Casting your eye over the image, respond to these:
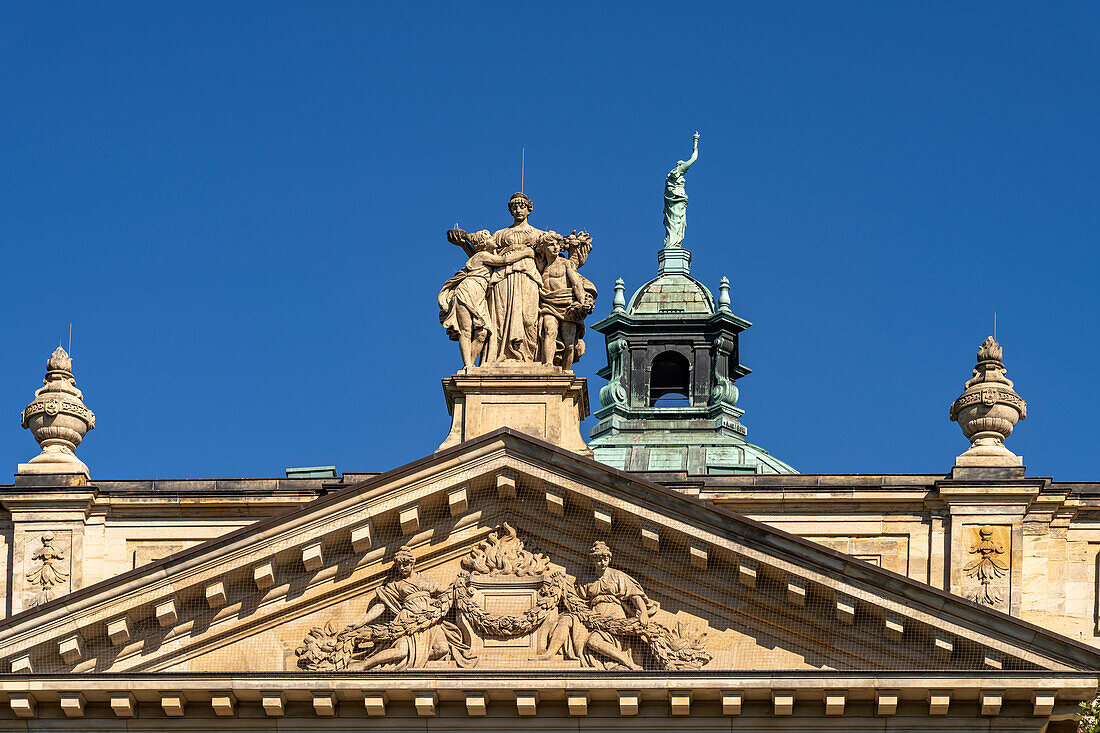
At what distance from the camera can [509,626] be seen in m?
39.5

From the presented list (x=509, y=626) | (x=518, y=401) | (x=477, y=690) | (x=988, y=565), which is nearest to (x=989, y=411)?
(x=988, y=565)

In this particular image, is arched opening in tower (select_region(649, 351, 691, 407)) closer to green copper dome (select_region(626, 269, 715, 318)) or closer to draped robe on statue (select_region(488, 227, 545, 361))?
green copper dome (select_region(626, 269, 715, 318))

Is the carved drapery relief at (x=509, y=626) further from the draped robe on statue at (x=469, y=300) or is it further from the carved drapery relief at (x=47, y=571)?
the carved drapery relief at (x=47, y=571)

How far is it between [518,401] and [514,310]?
4.70 ft

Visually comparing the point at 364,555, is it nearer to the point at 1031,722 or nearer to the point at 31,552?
the point at 31,552

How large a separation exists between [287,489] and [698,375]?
2128 cm

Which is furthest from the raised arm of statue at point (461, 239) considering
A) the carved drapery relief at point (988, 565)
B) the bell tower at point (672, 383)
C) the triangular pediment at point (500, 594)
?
the bell tower at point (672, 383)

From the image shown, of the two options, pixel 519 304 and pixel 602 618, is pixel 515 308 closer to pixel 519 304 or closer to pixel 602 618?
pixel 519 304

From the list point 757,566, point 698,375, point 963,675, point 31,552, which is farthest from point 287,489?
point 698,375

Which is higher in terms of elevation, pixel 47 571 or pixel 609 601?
pixel 47 571

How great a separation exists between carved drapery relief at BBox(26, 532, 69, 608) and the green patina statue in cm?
2722

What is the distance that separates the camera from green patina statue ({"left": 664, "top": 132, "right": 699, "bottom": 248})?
68875mm

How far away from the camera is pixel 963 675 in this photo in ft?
126

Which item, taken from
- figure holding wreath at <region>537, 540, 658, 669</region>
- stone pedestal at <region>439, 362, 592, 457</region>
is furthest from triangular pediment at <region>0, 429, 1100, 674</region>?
stone pedestal at <region>439, 362, 592, 457</region>
